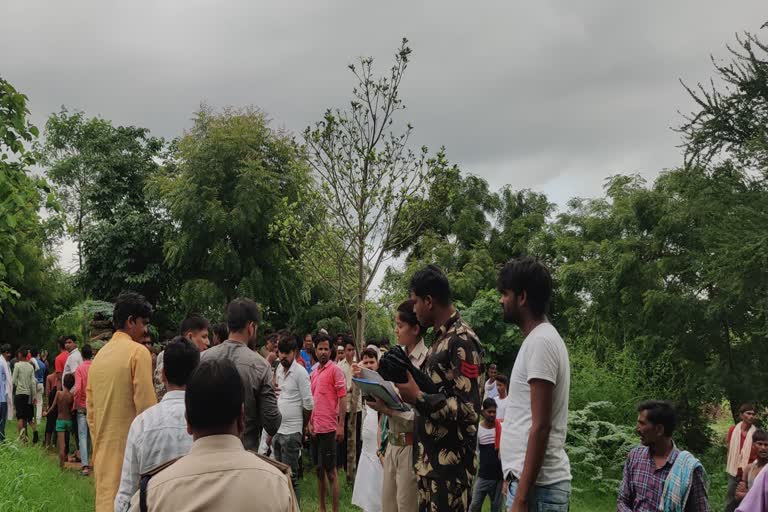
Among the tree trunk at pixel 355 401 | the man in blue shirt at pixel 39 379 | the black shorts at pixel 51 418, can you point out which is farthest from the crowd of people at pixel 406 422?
the man in blue shirt at pixel 39 379

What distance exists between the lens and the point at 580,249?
25094 millimetres

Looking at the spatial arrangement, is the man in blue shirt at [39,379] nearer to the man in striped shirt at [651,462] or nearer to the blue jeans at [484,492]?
the blue jeans at [484,492]

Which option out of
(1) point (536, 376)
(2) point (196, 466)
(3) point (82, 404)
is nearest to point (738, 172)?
(3) point (82, 404)

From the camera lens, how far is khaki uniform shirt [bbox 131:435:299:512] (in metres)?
2.42

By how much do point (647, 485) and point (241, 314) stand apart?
3.26 metres

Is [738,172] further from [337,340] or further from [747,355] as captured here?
[337,340]

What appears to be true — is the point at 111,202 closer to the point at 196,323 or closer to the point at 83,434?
the point at 83,434

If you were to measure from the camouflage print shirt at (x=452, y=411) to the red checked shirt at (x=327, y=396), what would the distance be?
16.5ft

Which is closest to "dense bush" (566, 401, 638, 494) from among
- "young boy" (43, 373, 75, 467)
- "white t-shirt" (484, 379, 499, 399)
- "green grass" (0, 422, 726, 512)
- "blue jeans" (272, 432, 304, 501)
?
"green grass" (0, 422, 726, 512)

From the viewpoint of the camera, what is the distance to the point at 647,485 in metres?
5.05

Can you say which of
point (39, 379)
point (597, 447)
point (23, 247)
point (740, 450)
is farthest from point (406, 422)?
point (23, 247)

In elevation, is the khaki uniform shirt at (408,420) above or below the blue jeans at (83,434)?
above

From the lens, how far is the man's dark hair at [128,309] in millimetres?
5309

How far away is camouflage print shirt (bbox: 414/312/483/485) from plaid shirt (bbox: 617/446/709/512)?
1470 millimetres
